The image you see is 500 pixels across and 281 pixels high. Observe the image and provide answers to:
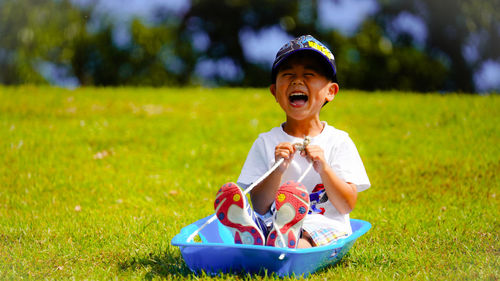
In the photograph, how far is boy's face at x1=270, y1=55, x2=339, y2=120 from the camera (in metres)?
3.58

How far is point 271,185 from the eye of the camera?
3525mm

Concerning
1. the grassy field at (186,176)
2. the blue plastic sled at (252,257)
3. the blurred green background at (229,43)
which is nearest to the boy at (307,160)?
the blue plastic sled at (252,257)

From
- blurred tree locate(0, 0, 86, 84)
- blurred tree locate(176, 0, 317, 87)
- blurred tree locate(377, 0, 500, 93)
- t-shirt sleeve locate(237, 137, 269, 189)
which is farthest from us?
blurred tree locate(176, 0, 317, 87)

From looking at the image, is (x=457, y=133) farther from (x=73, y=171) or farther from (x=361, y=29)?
(x=361, y=29)

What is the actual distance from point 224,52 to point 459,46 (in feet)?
30.1

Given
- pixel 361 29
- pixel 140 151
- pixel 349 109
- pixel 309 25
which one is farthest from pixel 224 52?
pixel 140 151

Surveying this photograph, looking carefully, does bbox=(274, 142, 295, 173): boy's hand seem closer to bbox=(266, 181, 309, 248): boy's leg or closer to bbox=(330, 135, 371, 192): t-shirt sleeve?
bbox=(266, 181, 309, 248): boy's leg

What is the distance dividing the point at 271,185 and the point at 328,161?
46 cm

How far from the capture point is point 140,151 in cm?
778

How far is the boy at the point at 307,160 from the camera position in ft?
11.0

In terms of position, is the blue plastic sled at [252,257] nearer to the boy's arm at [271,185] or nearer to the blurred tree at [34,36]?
the boy's arm at [271,185]

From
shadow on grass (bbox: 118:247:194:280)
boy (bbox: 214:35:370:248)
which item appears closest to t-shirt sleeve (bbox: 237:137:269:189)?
boy (bbox: 214:35:370:248)

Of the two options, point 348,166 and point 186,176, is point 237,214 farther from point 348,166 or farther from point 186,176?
point 186,176

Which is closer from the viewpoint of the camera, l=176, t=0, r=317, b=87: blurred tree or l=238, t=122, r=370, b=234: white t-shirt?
l=238, t=122, r=370, b=234: white t-shirt
